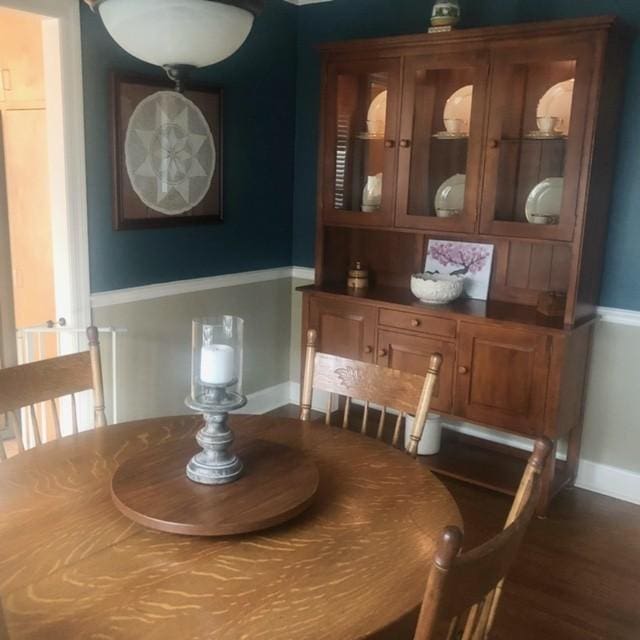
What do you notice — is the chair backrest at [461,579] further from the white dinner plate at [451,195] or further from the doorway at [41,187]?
the doorway at [41,187]

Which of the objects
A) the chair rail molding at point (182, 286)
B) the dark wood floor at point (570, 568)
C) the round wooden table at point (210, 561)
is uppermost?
the chair rail molding at point (182, 286)

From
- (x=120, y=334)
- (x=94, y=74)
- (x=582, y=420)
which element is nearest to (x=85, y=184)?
(x=94, y=74)

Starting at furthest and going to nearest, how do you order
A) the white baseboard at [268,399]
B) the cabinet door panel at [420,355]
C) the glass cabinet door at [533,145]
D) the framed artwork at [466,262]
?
the white baseboard at [268,399], the framed artwork at [466,262], the cabinet door panel at [420,355], the glass cabinet door at [533,145]

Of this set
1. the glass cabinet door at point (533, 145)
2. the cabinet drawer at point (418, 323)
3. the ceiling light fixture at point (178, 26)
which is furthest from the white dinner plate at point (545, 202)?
the ceiling light fixture at point (178, 26)

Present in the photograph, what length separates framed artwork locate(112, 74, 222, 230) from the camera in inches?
122

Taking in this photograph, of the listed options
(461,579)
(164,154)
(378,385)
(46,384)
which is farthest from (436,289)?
(461,579)

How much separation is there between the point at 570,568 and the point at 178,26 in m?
2.31

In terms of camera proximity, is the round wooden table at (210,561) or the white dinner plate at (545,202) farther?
the white dinner plate at (545,202)

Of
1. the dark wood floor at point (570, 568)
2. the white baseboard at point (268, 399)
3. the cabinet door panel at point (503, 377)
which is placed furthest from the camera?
the white baseboard at point (268, 399)

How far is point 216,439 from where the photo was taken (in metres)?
A: 1.57

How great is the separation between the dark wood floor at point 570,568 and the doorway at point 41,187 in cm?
197

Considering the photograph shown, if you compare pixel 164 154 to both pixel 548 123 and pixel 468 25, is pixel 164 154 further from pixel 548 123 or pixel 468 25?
pixel 548 123

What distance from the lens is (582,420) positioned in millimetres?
3256

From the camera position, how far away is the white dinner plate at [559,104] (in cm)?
288
